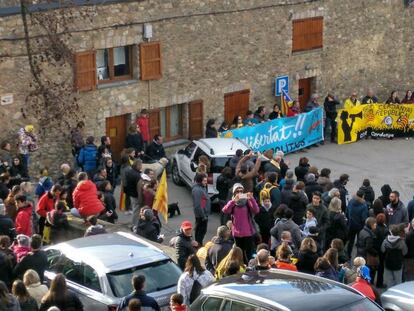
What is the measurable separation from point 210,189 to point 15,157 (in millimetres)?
4563

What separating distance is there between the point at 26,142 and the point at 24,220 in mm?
5864

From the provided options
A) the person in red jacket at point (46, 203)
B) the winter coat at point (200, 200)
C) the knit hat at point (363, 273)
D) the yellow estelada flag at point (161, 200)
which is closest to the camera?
the knit hat at point (363, 273)

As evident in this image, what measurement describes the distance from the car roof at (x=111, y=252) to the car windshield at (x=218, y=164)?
7671 millimetres

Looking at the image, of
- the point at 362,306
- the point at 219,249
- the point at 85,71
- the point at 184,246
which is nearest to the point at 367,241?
the point at 219,249

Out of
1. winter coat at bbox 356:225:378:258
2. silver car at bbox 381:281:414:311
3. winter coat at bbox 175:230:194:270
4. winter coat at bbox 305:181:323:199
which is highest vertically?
winter coat at bbox 305:181:323:199

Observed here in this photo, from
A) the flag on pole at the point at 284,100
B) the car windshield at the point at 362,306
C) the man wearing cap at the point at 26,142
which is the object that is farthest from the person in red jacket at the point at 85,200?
the flag on pole at the point at 284,100

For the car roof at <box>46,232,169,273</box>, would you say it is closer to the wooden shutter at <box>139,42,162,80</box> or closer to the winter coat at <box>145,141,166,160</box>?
the winter coat at <box>145,141,166,160</box>

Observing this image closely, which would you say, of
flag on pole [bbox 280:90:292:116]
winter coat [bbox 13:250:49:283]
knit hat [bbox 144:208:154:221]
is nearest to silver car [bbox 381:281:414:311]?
knit hat [bbox 144:208:154:221]

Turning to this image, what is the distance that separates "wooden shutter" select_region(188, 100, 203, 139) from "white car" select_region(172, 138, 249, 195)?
2437 mm

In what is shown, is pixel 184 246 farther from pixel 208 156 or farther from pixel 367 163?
pixel 367 163

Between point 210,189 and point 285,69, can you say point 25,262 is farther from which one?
point 285,69

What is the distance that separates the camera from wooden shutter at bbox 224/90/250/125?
30.4 metres

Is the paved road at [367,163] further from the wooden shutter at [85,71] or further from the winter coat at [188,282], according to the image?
the winter coat at [188,282]

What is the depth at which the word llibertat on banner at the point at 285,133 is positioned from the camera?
94.8ft
